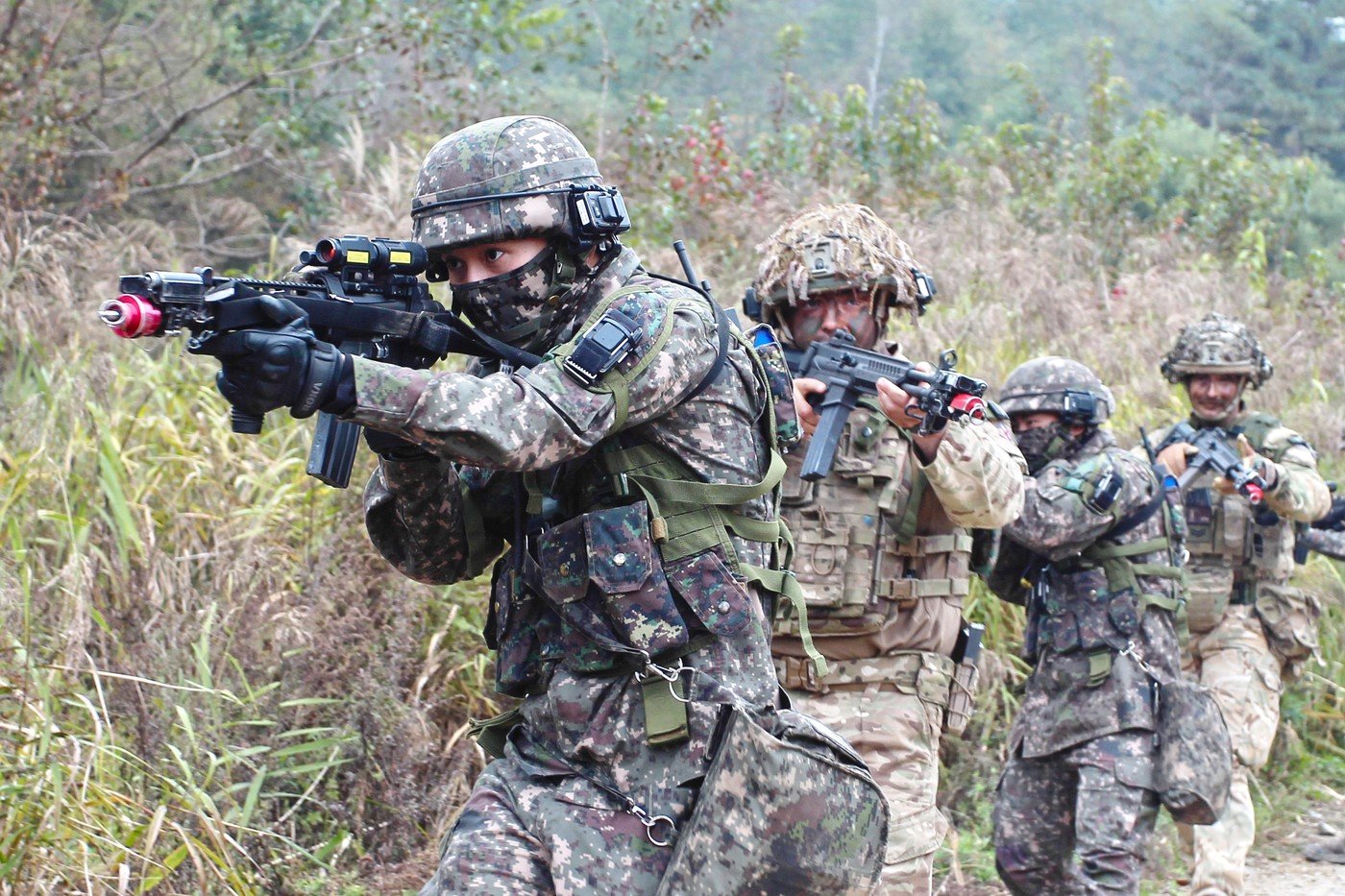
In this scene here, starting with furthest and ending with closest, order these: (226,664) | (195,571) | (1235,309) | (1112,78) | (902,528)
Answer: (1112,78), (1235,309), (195,571), (226,664), (902,528)

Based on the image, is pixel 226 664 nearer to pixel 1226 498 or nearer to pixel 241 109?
pixel 1226 498

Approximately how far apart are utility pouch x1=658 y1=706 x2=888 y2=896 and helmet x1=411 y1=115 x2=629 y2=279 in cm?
102

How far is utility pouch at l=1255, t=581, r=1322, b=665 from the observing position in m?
7.20

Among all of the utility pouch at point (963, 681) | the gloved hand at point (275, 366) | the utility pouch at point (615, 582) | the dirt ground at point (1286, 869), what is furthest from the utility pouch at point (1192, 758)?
the gloved hand at point (275, 366)

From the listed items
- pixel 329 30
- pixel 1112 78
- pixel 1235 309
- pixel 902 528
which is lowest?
pixel 902 528

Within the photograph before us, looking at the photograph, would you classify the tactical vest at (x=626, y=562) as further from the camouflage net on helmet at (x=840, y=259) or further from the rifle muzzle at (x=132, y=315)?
the camouflage net on helmet at (x=840, y=259)

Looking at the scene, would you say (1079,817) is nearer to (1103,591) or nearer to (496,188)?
(1103,591)

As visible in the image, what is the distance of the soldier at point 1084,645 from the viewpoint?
5.51 meters

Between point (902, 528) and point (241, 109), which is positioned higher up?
point (241, 109)

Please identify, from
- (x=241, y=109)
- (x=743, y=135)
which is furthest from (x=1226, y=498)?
(x=743, y=135)

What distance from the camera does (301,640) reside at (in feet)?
17.5

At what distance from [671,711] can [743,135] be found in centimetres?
1840

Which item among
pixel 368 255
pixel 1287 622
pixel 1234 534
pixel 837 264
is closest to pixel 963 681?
pixel 837 264

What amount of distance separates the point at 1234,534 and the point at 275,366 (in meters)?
5.69
